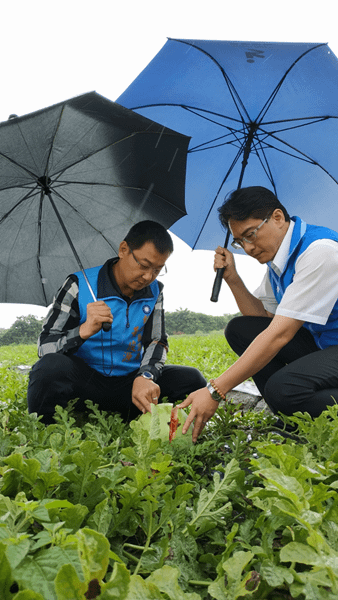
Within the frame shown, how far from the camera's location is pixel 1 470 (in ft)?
4.23

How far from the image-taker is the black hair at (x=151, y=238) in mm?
3121

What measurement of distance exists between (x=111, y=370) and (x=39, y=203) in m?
1.53

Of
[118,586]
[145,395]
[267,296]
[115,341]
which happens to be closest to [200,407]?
Answer: [145,395]

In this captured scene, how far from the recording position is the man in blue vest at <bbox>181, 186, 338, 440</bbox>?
104 inches

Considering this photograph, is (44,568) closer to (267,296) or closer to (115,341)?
(115,341)

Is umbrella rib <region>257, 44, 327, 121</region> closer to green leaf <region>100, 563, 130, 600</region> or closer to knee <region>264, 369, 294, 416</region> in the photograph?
knee <region>264, 369, 294, 416</region>

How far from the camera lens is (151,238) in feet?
10.3

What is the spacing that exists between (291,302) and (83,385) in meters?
1.67

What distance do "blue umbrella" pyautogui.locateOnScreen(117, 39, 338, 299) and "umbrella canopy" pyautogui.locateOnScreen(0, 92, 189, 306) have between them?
55 cm

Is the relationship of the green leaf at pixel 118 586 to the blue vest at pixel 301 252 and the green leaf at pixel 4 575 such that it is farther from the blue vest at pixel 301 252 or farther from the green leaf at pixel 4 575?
the blue vest at pixel 301 252

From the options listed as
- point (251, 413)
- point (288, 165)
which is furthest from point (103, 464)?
point (288, 165)

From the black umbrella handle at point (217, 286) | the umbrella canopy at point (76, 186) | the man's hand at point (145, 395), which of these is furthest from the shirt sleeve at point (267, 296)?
the man's hand at point (145, 395)

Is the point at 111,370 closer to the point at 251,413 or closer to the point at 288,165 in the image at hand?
the point at 251,413

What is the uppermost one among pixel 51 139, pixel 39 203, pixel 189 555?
pixel 51 139
